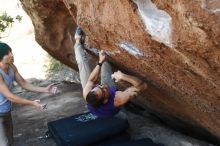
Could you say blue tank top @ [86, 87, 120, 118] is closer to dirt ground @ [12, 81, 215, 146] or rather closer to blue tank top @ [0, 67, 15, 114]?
blue tank top @ [0, 67, 15, 114]

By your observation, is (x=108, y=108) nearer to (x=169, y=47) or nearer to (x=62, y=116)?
(x=169, y=47)

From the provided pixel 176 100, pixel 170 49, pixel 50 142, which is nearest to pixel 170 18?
pixel 170 49

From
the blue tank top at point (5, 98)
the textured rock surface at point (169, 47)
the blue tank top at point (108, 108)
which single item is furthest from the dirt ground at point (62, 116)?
the blue tank top at point (108, 108)

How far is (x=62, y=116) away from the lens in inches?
308

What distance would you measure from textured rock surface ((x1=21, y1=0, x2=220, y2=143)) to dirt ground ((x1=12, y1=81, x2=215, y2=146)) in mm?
318

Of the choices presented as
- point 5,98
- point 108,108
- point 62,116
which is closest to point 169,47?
point 108,108

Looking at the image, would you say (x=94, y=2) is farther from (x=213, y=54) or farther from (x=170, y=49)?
(x=213, y=54)

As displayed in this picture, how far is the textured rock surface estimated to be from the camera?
339cm

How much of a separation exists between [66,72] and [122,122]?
8624mm

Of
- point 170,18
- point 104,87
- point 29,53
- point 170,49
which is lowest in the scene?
point 29,53

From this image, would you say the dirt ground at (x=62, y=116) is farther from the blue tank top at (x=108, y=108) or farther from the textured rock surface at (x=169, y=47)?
the blue tank top at (x=108, y=108)

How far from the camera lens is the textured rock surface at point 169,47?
339cm

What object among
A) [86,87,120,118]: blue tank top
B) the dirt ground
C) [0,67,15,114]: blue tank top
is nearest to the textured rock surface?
the dirt ground

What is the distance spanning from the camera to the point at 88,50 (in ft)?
20.1
